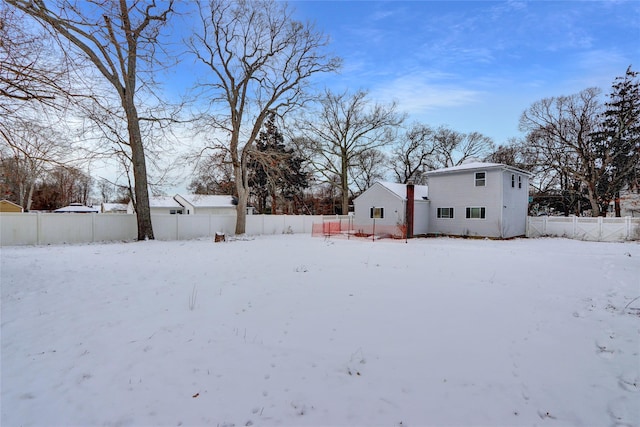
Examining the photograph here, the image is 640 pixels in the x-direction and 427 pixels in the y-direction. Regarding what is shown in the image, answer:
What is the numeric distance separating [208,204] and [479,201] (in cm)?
2517

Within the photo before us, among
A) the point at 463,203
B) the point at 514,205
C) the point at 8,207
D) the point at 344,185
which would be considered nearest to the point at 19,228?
the point at 344,185

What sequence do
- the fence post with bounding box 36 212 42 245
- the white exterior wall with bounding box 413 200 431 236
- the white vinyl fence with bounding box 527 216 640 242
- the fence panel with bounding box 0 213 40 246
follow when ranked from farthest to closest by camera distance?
the white exterior wall with bounding box 413 200 431 236
the white vinyl fence with bounding box 527 216 640 242
the fence post with bounding box 36 212 42 245
the fence panel with bounding box 0 213 40 246

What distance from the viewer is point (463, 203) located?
20.7 m

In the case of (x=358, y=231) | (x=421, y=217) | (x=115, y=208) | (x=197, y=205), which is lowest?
(x=358, y=231)

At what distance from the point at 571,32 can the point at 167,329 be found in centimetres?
1280

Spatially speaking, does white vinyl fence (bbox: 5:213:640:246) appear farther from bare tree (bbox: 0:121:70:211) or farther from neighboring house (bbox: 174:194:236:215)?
neighboring house (bbox: 174:194:236:215)

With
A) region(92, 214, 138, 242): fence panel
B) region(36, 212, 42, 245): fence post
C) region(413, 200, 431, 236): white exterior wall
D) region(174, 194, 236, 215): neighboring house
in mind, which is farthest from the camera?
region(174, 194, 236, 215): neighboring house

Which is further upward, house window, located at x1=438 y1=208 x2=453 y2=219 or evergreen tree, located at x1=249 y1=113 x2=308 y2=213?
evergreen tree, located at x1=249 y1=113 x2=308 y2=213

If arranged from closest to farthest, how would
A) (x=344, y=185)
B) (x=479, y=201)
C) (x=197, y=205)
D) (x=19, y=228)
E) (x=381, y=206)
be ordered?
(x=19, y=228), (x=479, y=201), (x=381, y=206), (x=344, y=185), (x=197, y=205)

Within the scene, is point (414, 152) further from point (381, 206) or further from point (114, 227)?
point (114, 227)

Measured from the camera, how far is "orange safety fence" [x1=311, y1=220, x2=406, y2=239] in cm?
2025

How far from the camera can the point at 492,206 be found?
19.4 metres

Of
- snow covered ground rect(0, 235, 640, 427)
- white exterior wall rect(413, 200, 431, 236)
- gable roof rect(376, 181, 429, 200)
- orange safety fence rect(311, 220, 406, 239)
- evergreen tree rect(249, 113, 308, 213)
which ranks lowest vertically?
snow covered ground rect(0, 235, 640, 427)

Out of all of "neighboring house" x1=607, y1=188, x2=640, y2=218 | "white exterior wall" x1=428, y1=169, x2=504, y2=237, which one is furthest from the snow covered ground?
"white exterior wall" x1=428, y1=169, x2=504, y2=237
